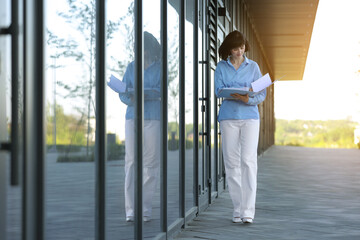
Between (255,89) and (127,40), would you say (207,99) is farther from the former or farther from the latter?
(127,40)

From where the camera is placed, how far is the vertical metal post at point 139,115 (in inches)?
125

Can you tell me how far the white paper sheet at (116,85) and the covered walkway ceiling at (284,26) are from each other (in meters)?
9.02

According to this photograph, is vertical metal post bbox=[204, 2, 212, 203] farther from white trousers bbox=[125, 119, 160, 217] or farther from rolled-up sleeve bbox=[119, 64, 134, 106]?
rolled-up sleeve bbox=[119, 64, 134, 106]

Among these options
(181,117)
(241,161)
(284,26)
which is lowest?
(241,161)

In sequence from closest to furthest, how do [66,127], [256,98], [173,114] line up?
[66,127]
[173,114]
[256,98]

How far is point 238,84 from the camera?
4.96 m

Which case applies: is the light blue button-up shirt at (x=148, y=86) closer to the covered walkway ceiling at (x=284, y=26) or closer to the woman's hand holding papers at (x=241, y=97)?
the woman's hand holding papers at (x=241, y=97)

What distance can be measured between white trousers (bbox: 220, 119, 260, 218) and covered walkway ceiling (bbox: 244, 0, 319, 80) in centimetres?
712

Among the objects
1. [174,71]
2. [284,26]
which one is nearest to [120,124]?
[174,71]

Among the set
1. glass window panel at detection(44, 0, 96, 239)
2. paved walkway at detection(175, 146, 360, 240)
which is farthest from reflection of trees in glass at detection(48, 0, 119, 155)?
paved walkway at detection(175, 146, 360, 240)

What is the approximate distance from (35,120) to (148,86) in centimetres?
166

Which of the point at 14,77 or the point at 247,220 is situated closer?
the point at 14,77

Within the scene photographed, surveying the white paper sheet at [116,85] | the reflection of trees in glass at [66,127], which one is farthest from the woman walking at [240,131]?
the reflection of trees in glass at [66,127]

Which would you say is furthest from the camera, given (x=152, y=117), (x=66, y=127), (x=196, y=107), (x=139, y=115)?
(x=196, y=107)
